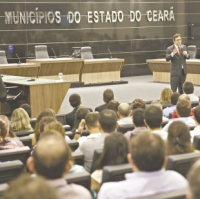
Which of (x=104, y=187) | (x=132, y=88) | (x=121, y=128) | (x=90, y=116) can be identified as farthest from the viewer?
(x=132, y=88)

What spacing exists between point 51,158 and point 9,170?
0.99m

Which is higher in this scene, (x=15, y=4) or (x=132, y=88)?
(x=15, y=4)

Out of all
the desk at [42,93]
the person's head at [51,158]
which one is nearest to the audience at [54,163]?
the person's head at [51,158]

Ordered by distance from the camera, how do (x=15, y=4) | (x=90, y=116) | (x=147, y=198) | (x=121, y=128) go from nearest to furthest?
(x=147, y=198) → (x=90, y=116) → (x=121, y=128) → (x=15, y=4)

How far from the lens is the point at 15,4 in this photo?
14102 mm

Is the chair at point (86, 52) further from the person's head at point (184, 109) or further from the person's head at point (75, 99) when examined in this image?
the person's head at point (184, 109)

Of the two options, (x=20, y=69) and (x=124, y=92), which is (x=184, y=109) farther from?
(x=20, y=69)

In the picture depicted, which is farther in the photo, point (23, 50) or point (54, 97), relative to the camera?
point (23, 50)

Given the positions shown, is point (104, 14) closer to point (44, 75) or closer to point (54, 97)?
point (44, 75)

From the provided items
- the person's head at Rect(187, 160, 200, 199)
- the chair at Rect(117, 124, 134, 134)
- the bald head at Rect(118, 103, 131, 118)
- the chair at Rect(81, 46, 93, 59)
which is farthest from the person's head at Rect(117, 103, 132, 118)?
the chair at Rect(81, 46, 93, 59)

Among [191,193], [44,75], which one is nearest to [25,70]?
[44,75]

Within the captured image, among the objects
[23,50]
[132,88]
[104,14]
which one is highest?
[104,14]

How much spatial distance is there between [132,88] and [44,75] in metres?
2.47

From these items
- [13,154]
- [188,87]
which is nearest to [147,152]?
[13,154]
